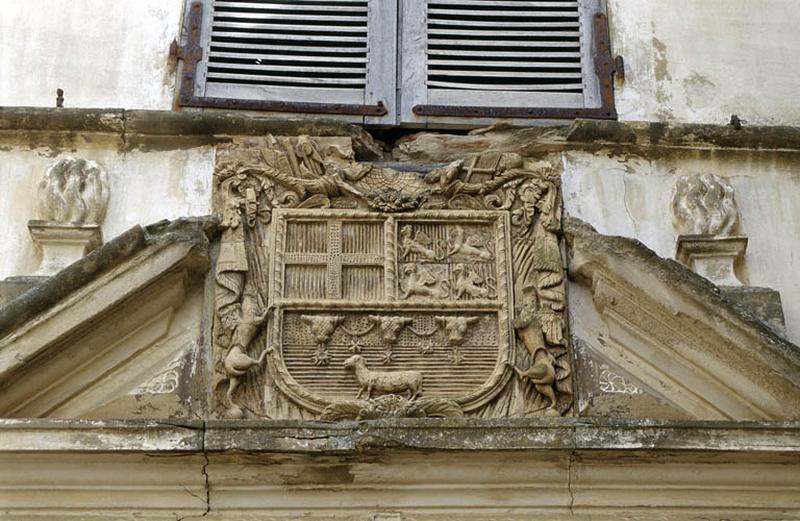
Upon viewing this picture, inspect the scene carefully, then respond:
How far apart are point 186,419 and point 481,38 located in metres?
2.67

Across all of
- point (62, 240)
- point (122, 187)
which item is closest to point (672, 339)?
point (122, 187)

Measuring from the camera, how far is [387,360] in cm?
670

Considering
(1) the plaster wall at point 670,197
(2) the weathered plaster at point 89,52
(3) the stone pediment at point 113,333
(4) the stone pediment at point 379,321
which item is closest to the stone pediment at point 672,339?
(4) the stone pediment at point 379,321

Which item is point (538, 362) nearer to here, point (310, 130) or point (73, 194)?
point (310, 130)

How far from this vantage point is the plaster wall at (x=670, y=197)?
23.6 ft

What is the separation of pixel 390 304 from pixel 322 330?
32cm

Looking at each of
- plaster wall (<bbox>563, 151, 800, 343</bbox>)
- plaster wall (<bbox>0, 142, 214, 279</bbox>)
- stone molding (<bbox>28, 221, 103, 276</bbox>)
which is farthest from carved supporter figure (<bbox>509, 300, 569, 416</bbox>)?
stone molding (<bbox>28, 221, 103, 276</bbox>)

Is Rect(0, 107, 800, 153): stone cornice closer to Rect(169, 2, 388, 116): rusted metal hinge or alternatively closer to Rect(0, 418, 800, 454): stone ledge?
Rect(169, 2, 388, 116): rusted metal hinge

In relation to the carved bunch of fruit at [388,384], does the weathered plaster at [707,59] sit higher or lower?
higher

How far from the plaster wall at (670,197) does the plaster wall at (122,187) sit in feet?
5.57

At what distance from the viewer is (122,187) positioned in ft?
23.8

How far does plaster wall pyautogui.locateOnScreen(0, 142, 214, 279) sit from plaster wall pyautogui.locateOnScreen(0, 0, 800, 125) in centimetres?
35

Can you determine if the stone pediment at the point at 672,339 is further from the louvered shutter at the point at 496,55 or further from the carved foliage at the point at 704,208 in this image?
the louvered shutter at the point at 496,55

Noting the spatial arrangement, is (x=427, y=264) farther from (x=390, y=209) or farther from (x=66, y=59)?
(x=66, y=59)
